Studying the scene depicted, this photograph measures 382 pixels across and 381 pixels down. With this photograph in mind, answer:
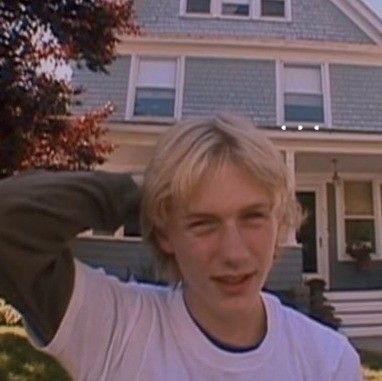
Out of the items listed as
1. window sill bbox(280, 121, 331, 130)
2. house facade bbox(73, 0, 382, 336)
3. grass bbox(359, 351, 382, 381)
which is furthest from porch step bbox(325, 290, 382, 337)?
window sill bbox(280, 121, 331, 130)

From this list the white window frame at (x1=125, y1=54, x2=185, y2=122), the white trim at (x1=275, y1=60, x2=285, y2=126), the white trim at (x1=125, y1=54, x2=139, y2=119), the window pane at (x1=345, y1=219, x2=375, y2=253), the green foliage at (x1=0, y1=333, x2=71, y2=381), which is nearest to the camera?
the green foliage at (x1=0, y1=333, x2=71, y2=381)

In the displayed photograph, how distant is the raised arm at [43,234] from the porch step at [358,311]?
11878 millimetres

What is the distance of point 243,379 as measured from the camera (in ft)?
4.95

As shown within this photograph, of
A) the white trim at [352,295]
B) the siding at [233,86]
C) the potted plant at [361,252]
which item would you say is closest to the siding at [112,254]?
the siding at [233,86]

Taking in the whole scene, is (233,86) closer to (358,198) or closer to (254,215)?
(358,198)

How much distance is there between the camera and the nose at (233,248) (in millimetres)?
1506

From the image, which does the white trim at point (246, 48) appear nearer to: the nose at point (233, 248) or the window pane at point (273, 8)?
the window pane at point (273, 8)

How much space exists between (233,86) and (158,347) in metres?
15.0

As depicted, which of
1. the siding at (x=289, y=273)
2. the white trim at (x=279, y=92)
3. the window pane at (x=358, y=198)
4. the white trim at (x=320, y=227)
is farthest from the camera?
the window pane at (x=358, y=198)

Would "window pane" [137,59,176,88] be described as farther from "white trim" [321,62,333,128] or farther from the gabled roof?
the gabled roof

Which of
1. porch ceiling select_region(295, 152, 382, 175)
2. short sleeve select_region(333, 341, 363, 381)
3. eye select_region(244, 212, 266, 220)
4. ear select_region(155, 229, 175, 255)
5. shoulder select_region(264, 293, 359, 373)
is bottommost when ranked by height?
short sleeve select_region(333, 341, 363, 381)

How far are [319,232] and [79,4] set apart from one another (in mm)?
7826

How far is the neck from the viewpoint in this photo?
1569 millimetres

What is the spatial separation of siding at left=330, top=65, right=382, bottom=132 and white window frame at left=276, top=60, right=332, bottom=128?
15 cm
